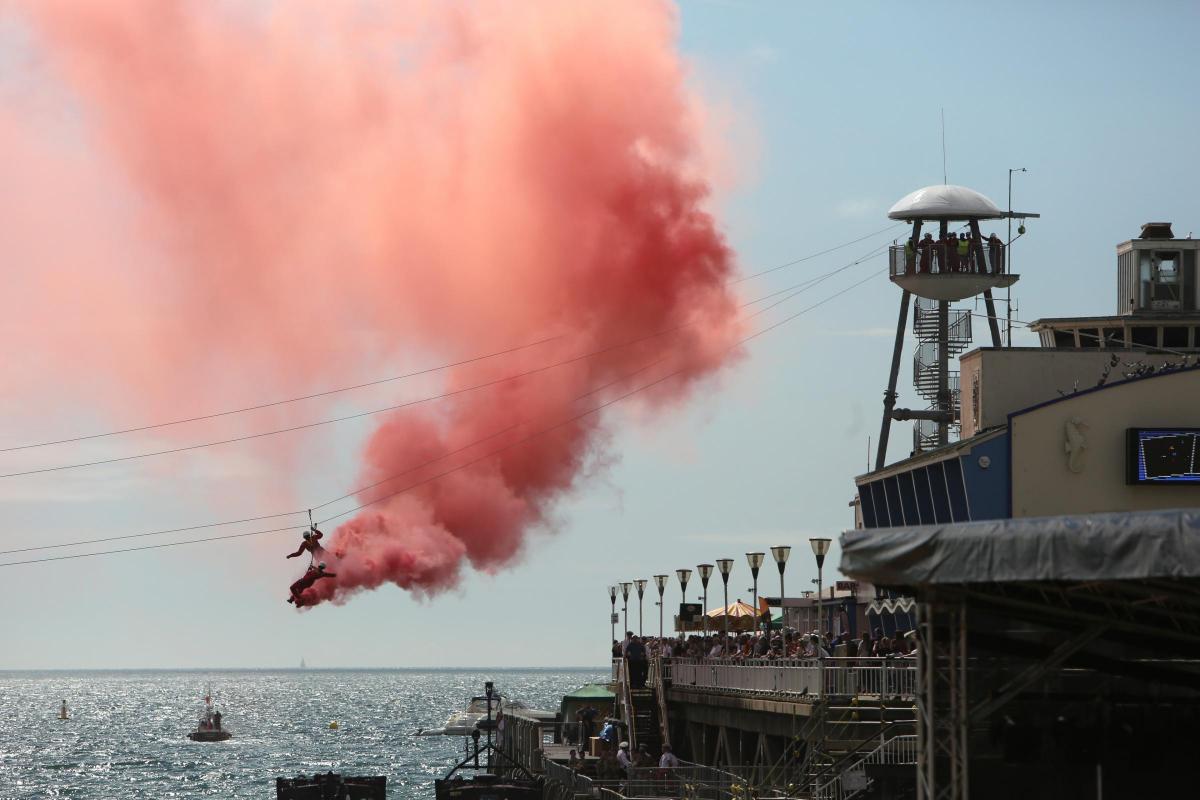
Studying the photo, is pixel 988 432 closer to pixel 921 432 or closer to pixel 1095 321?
pixel 1095 321

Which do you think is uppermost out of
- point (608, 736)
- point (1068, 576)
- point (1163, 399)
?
point (1163, 399)

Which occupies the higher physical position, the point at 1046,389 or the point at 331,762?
the point at 1046,389

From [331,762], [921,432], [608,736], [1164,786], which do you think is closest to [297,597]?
[608,736]

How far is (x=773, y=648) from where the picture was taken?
46.8 metres

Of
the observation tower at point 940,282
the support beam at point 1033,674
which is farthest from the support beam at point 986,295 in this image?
the support beam at point 1033,674

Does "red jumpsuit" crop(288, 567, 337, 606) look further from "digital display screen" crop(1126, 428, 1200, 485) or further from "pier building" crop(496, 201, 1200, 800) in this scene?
"digital display screen" crop(1126, 428, 1200, 485)

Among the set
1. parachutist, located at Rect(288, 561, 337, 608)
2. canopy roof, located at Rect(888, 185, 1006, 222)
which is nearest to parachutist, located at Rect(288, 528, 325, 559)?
parachutist, located at Rect(288, 561, 337, 608)

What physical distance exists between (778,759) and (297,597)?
26513 mm

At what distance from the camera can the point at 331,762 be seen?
115062 mm

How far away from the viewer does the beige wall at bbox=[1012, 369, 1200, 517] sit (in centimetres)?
4559

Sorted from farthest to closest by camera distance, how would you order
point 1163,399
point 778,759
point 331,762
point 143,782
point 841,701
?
point 331,762, point 143,782, point 1163,399, point 778,759, point 841,701

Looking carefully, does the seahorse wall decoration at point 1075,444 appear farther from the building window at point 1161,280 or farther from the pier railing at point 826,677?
the building window at point 1161,280

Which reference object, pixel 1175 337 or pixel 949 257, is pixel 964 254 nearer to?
pixel 949 257

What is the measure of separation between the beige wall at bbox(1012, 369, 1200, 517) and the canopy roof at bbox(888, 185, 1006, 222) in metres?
19.1
